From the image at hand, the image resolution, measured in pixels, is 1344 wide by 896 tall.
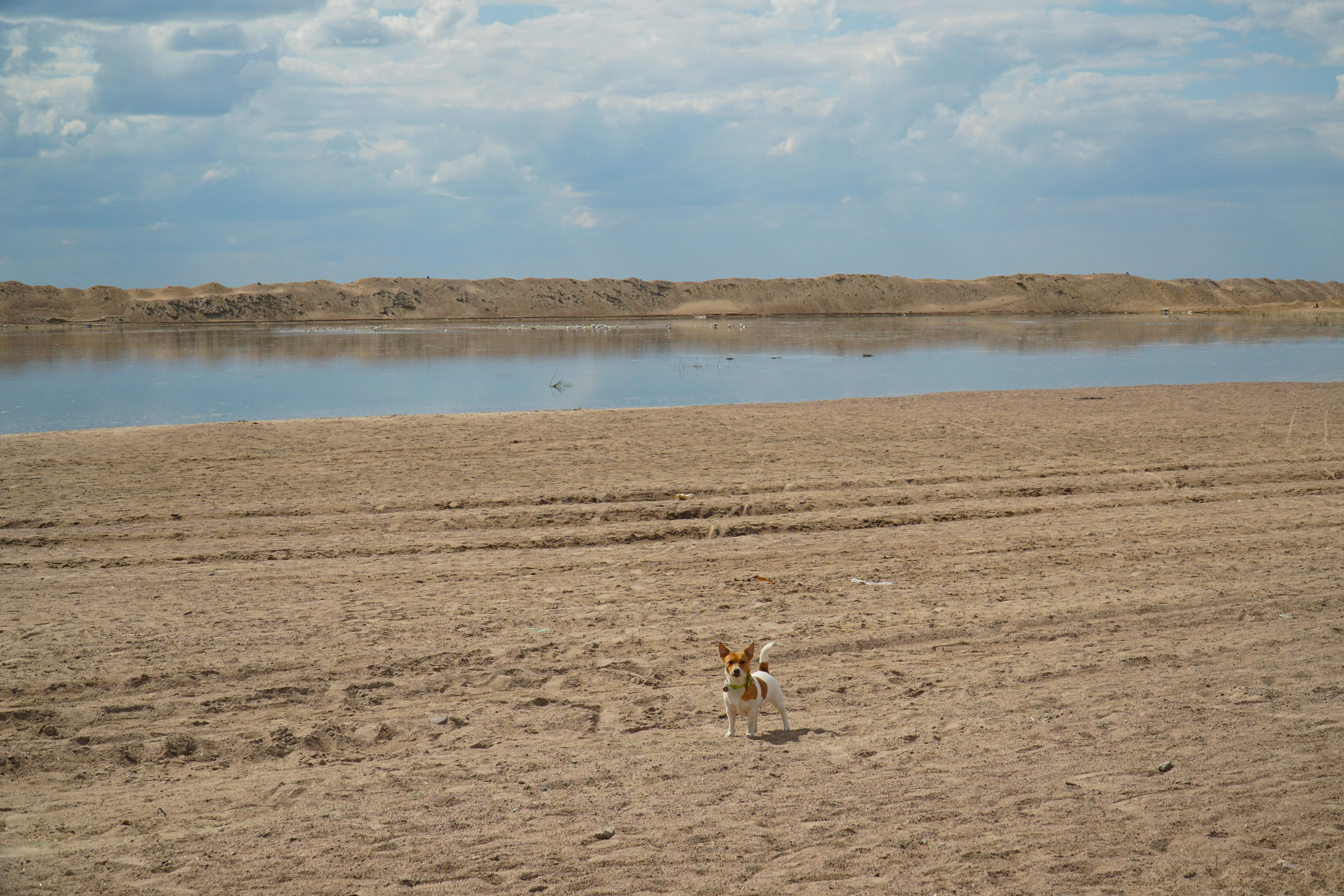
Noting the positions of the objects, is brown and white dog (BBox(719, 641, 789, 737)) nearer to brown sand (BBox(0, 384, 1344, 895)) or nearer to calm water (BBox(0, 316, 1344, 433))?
brown sand (BBox(0, 384, 1344, 895))

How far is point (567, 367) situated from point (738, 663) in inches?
1148

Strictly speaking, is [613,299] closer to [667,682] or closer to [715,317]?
[715,317]

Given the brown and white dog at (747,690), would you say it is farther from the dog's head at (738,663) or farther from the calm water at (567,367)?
the calm water at (567,367)

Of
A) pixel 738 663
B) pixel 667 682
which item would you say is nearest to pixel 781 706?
pixel 738 663

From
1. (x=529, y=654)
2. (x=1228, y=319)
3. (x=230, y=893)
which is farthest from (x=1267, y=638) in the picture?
(x=1228, y=319)

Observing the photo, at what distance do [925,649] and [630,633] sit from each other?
2.08m

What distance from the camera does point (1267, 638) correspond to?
6594 mm

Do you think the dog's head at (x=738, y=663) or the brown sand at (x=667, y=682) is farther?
the dog's head at (x=738, y=663)

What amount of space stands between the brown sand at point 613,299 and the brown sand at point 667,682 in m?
87.4

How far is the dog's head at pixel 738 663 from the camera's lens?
5141mm

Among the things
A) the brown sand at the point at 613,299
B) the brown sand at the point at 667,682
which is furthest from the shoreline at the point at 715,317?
the brown sand at the point at 667,682

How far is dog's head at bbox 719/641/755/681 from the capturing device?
16.9 ft

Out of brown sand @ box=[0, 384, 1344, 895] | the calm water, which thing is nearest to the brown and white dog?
brown sand @ box=[0, 384, 1344, 895]

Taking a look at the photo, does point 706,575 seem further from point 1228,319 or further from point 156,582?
point 1228,319
